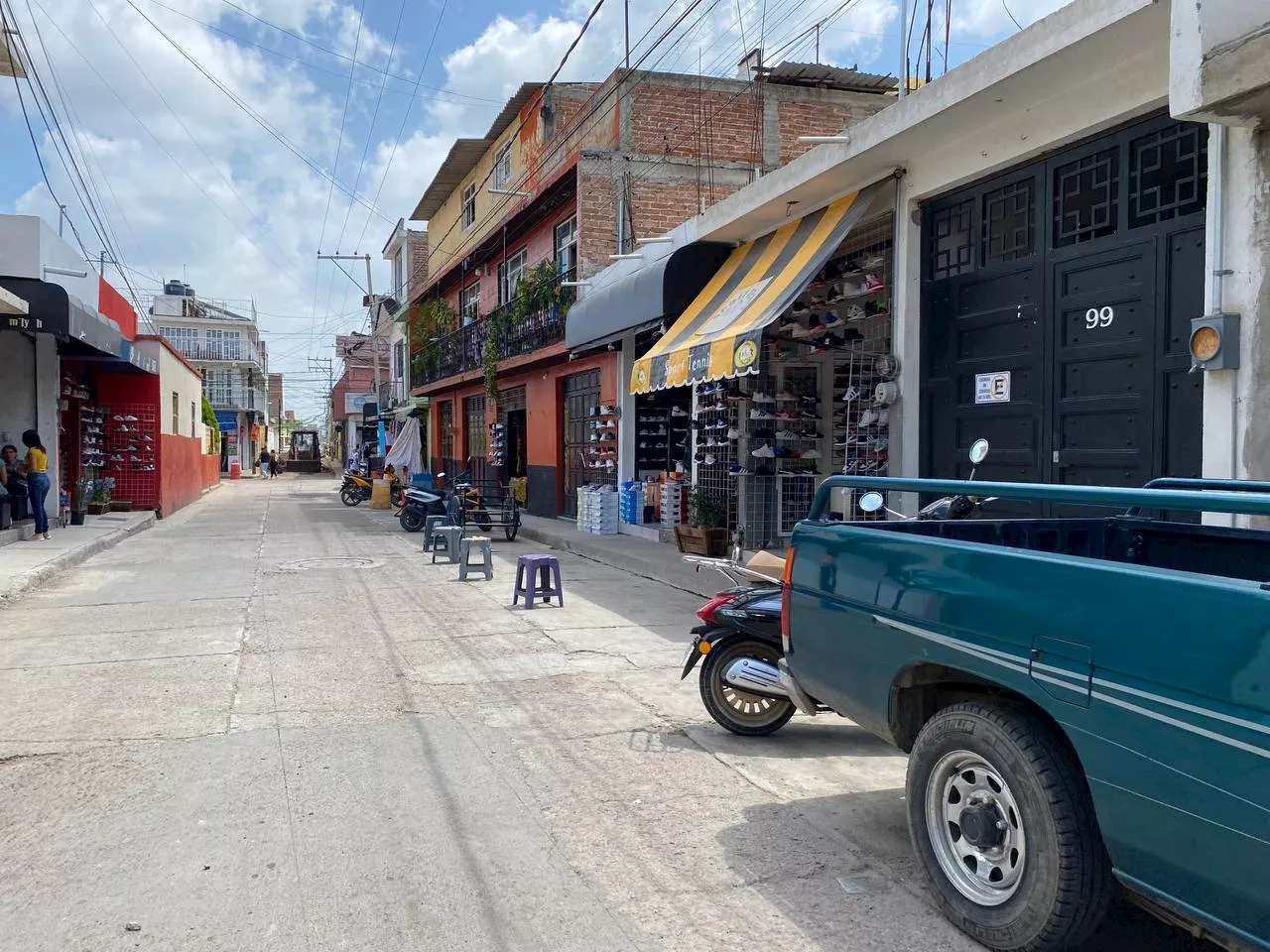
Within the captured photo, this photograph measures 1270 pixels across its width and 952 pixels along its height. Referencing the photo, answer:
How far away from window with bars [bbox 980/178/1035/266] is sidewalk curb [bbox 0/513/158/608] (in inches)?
429

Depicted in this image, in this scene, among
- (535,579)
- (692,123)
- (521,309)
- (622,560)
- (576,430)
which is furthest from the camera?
(521,309)

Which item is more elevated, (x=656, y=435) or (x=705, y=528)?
(x=656, y=435)

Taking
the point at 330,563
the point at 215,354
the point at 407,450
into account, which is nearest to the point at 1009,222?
the point at 330,563

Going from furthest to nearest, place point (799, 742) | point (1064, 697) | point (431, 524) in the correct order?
point (431, 524) < point (799, 742) < point (1064, 697)

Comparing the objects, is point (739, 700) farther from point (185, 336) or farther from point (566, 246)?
point (185, 336)

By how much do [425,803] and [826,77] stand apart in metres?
20.3

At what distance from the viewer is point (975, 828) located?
332 centimetres

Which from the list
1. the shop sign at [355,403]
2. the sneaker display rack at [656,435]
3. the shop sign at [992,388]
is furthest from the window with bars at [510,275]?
the shop sign at [355,403]

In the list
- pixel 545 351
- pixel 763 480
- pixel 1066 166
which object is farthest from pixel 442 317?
pixel 1066 166

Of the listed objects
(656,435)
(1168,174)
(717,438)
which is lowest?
(717,438)

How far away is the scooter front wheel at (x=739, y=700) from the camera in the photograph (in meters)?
5.80

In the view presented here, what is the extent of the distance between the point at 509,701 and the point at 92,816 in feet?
8.71

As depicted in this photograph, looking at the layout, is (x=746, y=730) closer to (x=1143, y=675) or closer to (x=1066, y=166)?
(x=1143, y=675)

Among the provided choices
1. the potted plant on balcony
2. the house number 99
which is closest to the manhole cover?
the potted plant on balcony
